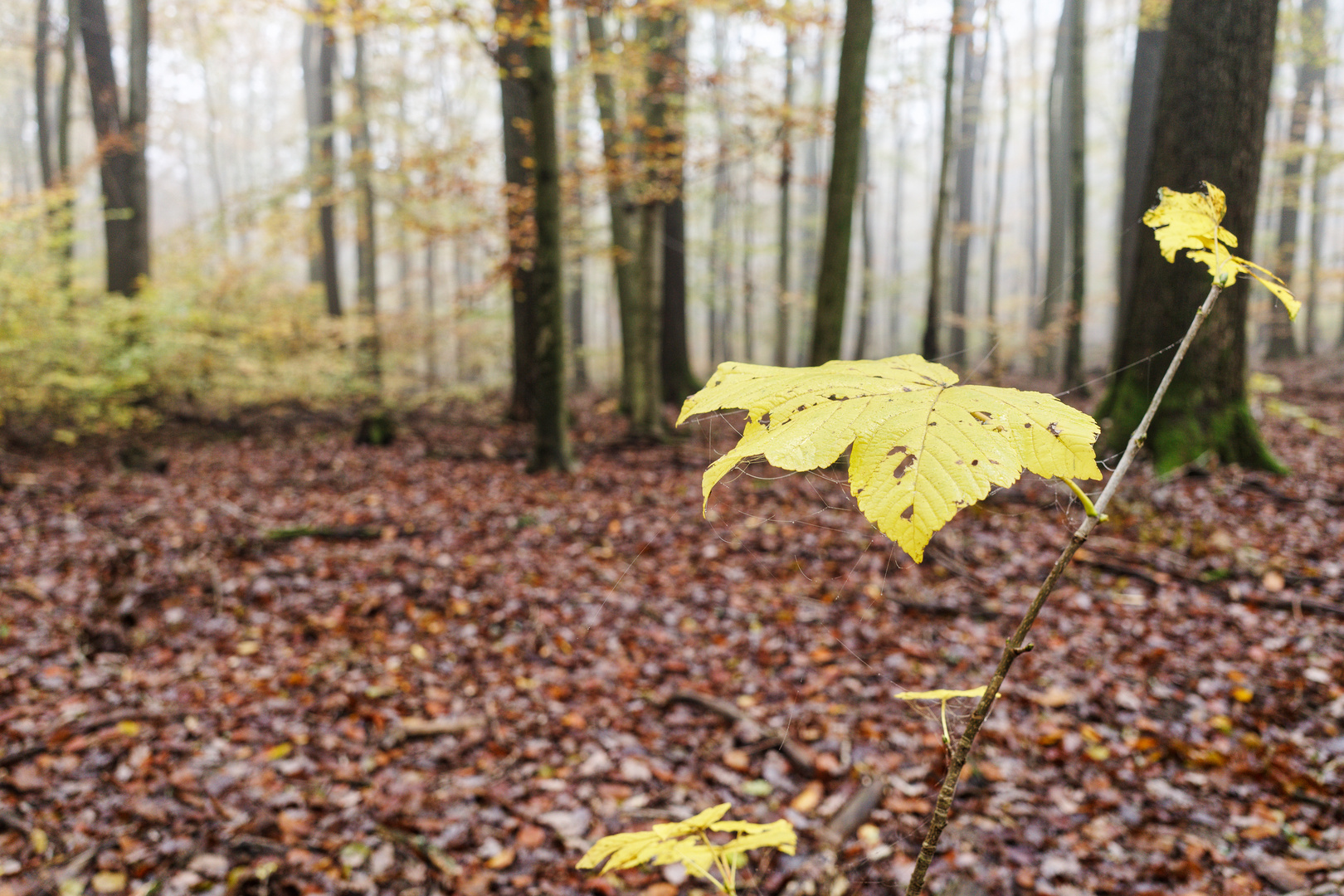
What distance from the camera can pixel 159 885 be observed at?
2359mm

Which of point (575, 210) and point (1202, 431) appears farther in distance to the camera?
point (575, 210)

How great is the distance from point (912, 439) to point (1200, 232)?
55cm

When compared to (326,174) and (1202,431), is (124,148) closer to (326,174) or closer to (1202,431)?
(326,174)

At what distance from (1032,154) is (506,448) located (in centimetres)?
2256

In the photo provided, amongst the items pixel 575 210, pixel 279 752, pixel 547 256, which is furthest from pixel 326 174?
pixel 279 752

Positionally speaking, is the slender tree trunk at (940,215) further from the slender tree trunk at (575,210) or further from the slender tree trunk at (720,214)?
the slender tree trunk at (575,210)

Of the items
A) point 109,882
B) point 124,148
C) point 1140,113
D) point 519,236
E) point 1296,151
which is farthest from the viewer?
point 1296,151

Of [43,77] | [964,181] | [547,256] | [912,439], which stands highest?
[964,181]

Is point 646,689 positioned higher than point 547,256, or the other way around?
point 547,256

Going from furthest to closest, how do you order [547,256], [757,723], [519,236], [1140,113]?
1. [1140,113]
2. [519,236]
3. [547,256]
4. [757,723]

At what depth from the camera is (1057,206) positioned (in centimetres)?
1580

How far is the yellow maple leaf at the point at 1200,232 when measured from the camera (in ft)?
3.07

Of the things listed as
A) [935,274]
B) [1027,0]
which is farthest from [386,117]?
[1027,0]

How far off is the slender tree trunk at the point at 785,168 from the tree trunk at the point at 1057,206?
17.0 feet
